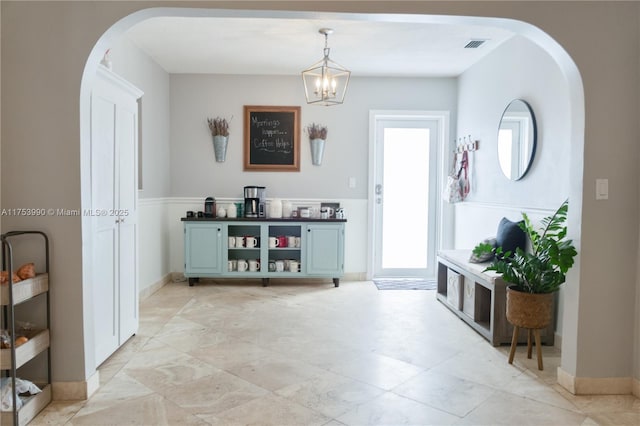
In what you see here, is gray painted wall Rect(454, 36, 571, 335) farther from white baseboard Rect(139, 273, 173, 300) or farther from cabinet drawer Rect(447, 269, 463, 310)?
white baseboard Rect(139, 273, 173, 300)

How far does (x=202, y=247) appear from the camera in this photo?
508 cm

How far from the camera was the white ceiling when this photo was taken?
3.76 m

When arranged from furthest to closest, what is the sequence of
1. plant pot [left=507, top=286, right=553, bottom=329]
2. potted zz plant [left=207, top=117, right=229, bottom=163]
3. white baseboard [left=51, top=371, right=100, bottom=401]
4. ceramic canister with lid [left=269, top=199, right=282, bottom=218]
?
1. potted zz plant [left=207, top=117, right=229, bottom=163]
2. ceramic canister with lid [left=269, top=199, right=282, bottom=218]
3. plant pot [left=507, top=286, right=553, bottom=329]
4. white baseboard [left=51, top=371, right=100, bottom=401]

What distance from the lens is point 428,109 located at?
5.48 meters

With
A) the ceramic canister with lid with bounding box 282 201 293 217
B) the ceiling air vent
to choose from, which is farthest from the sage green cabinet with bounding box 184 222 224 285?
the ceiling air vent

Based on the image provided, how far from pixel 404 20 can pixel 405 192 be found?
3.36 m

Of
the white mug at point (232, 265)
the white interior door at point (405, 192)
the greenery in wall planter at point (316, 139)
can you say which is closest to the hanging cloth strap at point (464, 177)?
the white interior door at point (405, 192)

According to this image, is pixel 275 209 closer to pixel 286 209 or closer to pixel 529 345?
pixel 286 209

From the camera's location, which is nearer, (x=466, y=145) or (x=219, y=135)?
(x=466, y=145)

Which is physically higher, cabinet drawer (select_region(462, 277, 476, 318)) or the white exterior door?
the white exterior door

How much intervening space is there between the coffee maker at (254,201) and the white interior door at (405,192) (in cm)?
139

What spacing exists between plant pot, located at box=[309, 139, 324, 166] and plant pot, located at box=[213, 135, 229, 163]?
3.33ft

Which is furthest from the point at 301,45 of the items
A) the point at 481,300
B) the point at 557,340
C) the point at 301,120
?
the point at 557,340

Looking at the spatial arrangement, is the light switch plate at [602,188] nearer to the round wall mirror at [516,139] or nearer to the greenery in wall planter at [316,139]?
the round wall mirror at [516,139]
